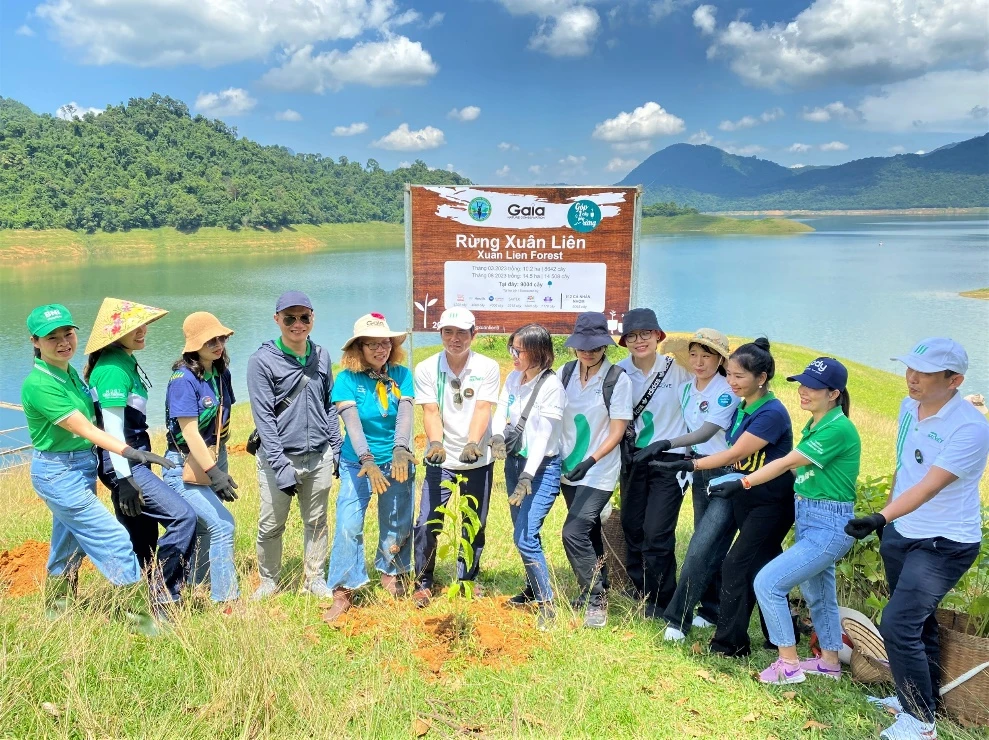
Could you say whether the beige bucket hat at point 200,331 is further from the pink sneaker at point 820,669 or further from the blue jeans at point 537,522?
the pink sneaker at point 820,669

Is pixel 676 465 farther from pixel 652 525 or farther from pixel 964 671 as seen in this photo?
Result: pixel 964 671

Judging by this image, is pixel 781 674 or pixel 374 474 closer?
pixel 781 674

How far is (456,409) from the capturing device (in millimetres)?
4406

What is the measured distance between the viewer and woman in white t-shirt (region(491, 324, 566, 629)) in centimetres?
415

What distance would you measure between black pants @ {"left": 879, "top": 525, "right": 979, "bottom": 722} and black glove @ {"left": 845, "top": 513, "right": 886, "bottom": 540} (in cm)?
18

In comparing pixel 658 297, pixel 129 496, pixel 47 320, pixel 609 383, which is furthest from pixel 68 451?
pixel 658 297

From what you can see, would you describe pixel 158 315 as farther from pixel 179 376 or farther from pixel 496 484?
pixel 496 484

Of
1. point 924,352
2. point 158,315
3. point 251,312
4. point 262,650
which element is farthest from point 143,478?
point 251,312

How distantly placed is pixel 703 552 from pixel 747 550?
0.30m

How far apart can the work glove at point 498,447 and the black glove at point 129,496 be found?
2.01 m

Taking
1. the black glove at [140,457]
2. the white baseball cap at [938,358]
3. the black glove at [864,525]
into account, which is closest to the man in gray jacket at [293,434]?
the black glove at [140,457]

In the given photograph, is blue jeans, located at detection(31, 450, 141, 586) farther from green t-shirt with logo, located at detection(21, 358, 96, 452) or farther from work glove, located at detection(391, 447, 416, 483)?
work glove, located at detection(391, 447, 416, 483)

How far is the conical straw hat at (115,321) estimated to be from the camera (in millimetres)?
3986

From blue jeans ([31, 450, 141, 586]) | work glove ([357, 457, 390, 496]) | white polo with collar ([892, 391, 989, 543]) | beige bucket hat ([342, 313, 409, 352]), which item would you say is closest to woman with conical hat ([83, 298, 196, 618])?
blue jeans ([31, 450, 141, 586])
